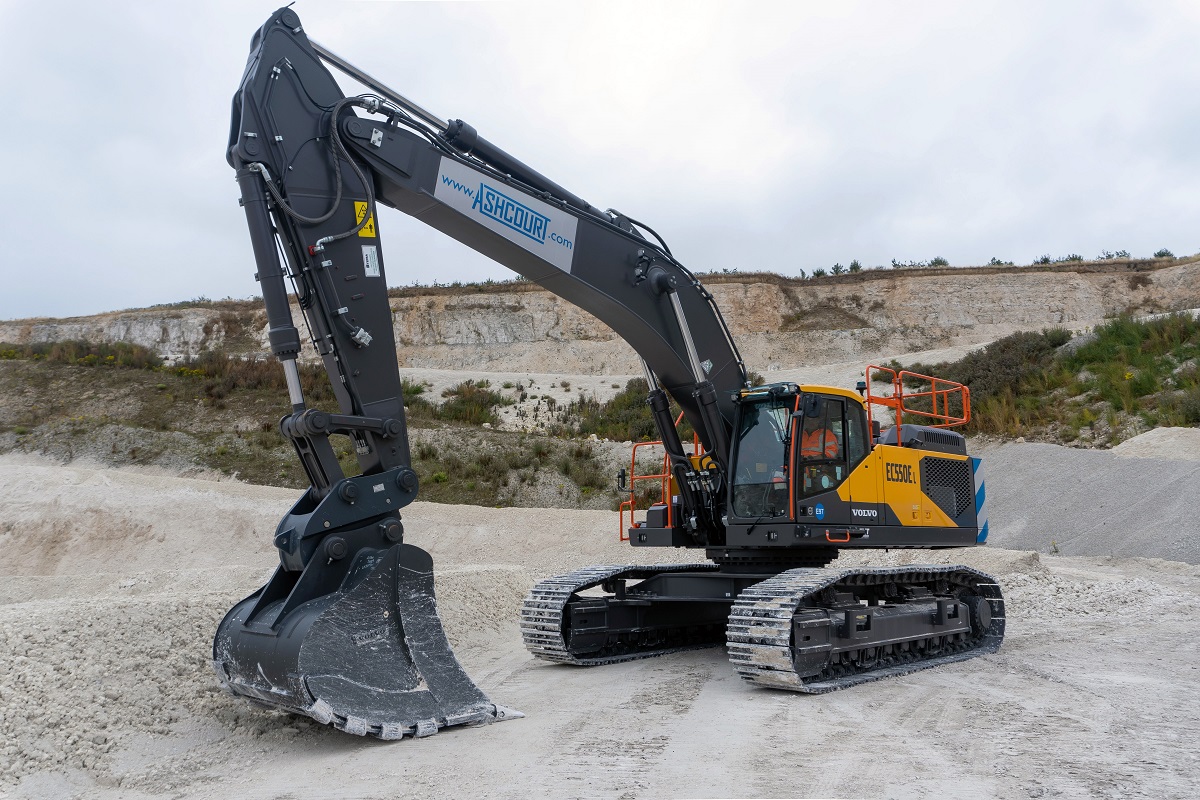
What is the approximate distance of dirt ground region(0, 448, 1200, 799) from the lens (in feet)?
15.8

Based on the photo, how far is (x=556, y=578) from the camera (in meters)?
9.50

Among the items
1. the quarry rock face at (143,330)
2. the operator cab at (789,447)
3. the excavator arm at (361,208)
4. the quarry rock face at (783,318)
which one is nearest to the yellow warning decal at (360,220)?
the excavator arm at (361,208)

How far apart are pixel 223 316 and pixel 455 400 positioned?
17740 mm

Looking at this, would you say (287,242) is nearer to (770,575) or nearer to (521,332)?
(770,575)

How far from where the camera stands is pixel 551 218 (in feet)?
23.7

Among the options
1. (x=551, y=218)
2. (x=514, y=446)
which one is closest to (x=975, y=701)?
(x=551, y=218)

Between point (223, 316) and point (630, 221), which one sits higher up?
point (223, 316)

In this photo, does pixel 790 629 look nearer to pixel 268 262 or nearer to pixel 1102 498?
pixel 268 262

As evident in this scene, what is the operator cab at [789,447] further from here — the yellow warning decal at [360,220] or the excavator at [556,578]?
the yellow warning decal at [360,220]

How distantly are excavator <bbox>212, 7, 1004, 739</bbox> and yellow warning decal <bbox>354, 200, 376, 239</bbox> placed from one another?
0.05 feet

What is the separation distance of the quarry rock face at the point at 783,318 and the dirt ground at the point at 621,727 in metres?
31.4

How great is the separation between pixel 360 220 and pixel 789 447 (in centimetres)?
399

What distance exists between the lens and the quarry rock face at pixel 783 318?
137 ft

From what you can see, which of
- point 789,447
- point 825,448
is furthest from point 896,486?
point 789,447
